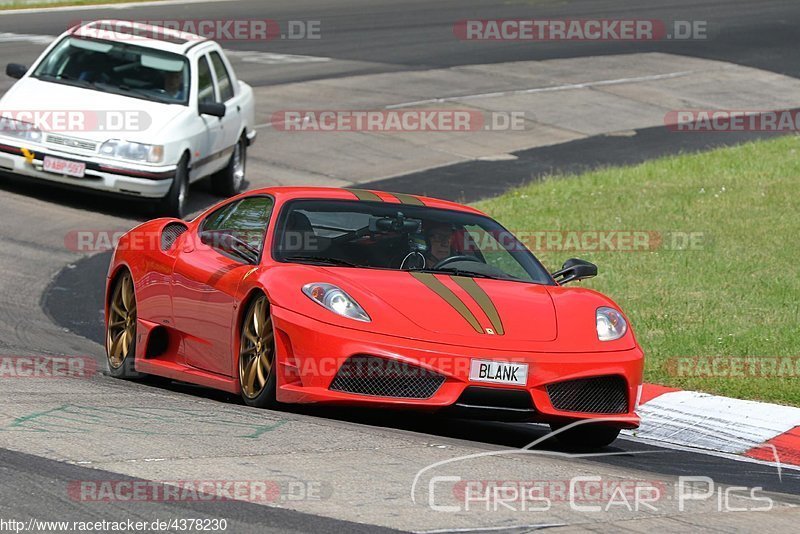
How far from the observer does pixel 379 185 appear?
63.2 ft

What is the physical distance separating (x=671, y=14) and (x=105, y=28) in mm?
20699

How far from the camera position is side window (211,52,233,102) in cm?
1830

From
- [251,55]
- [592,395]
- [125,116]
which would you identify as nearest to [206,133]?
[125,116]

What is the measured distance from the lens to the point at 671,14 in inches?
1410

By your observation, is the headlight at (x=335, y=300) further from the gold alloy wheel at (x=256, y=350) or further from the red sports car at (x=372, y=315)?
the gold alloy wheel at (x=256, y=350)

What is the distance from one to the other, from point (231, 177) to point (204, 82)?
131 centimetres

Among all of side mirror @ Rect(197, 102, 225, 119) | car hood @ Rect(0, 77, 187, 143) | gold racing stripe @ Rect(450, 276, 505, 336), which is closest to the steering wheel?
gold racing stripe @ Rect(450, 276, 505, 336)

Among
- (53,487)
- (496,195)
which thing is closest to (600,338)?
(53,487)

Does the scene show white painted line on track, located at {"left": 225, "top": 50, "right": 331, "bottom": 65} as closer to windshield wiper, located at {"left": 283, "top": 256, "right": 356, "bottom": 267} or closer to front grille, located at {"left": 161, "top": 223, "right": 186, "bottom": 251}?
front grille, located at {"left": 161, "top": 223, "right": 186, "bottom": 251}

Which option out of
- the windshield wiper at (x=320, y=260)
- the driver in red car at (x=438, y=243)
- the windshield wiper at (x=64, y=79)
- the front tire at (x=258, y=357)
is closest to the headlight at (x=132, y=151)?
the windshield wiper at (x=64, y=79)

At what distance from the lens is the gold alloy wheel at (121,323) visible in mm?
9906

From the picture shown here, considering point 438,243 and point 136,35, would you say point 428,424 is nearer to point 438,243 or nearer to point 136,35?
point 438,243

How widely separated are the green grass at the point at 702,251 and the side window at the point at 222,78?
3296mm

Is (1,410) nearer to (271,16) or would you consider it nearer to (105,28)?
(105,28)
